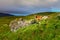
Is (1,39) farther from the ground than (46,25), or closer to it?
closer to it

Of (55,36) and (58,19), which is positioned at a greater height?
(58,19)

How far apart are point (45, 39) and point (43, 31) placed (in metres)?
1.28

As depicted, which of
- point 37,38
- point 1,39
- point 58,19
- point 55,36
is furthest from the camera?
point 1,39

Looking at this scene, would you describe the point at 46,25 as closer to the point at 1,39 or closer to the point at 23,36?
the point at 23,36

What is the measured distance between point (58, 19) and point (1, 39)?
8.43 m

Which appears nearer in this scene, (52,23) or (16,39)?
(52,23)

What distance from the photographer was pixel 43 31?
1852 centimetres

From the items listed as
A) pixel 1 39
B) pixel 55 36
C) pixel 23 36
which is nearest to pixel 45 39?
pixel 55 36

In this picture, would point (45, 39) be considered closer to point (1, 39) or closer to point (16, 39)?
point (16, 39)

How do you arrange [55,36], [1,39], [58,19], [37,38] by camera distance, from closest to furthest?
1. [55,36]
2. [37,38]
3. [58,19]
4. [1,39]

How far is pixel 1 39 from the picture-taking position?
79.2 feet

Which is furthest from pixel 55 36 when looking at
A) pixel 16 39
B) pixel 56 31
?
pixel 16 39

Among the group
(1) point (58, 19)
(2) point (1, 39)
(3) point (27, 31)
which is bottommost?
(2) point (1, 39)

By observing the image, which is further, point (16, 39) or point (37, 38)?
point (16, 39)
